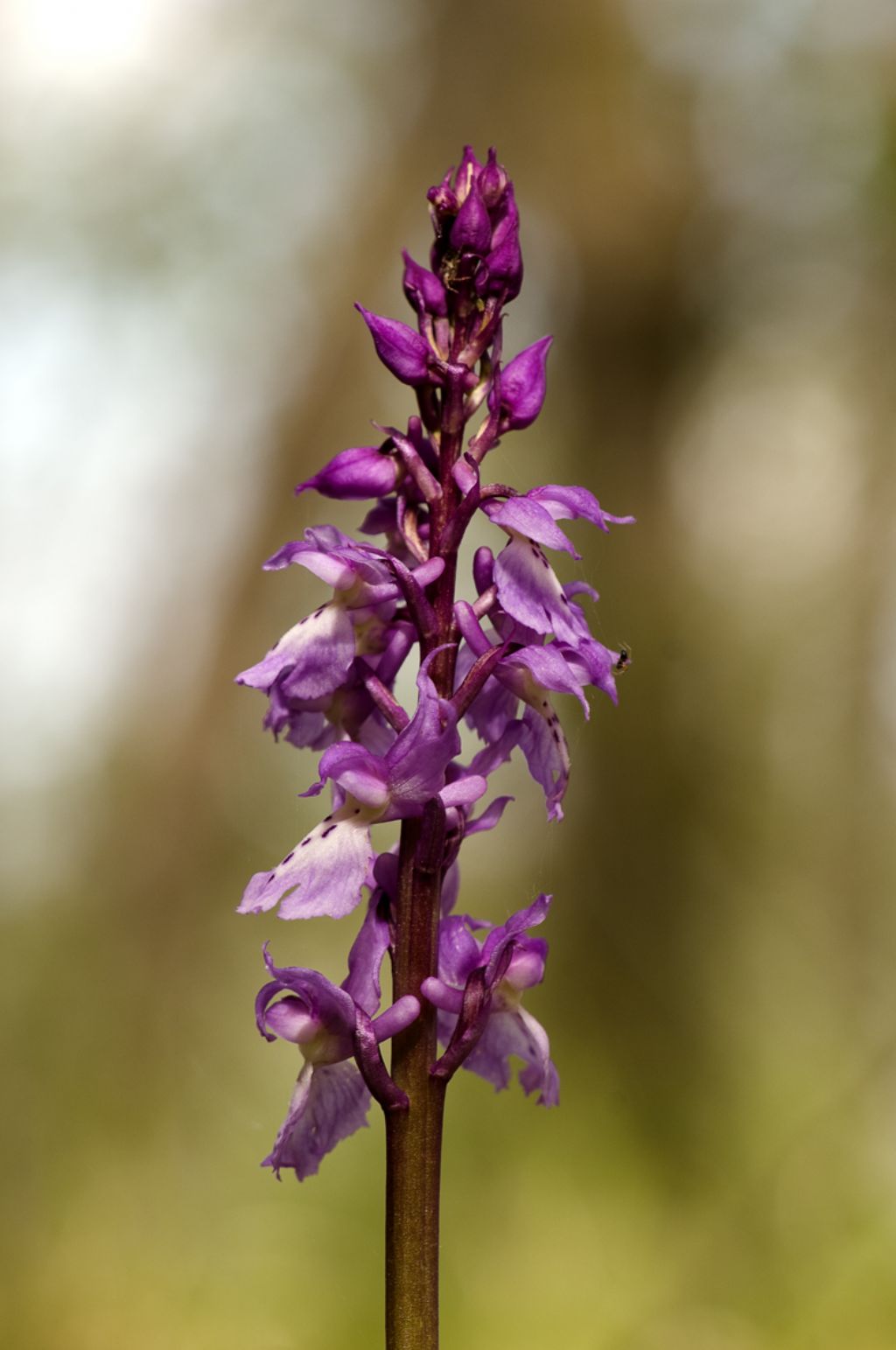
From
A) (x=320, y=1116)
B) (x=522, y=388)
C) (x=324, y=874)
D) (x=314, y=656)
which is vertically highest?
(x=522, y=388)

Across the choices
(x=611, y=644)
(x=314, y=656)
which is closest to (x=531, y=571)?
(x=314, y=656)

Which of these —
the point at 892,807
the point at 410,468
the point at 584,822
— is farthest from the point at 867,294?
the point at 410,468

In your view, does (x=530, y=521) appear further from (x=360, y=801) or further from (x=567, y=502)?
(x=360, y=801)

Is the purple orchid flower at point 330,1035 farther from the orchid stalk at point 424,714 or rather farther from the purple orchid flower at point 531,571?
the purple orchid flower at point 531,571

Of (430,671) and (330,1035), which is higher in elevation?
(430,671)

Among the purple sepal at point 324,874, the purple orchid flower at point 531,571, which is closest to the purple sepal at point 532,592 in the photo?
the purple orchid flower at point 531,571

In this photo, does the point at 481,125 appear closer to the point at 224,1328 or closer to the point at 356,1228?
the point at 356,1228

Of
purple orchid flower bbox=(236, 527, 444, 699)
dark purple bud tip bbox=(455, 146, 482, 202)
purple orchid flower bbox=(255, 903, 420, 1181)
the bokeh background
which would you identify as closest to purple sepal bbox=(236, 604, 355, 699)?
purple orchid flower bbox=(236, 527, 444, 699)
